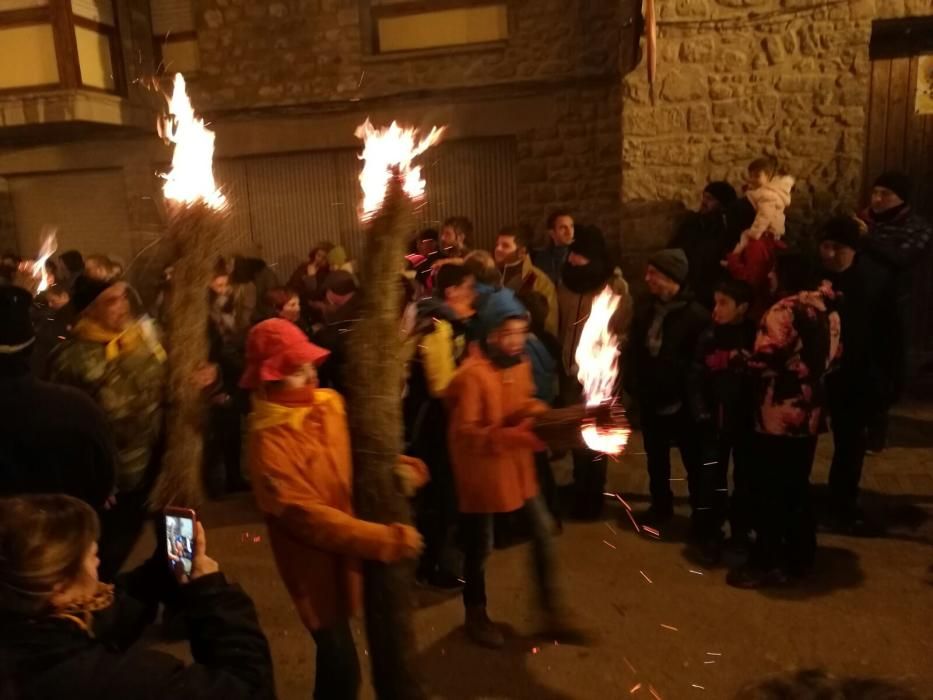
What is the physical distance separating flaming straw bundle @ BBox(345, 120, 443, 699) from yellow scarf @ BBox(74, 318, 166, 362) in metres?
1.86

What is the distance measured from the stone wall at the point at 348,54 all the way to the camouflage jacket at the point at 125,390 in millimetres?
7004

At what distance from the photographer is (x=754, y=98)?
7.48 metres

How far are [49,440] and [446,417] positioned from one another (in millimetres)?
2063

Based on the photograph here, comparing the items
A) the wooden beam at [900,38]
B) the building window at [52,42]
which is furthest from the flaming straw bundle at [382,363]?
the building window at [52,42]

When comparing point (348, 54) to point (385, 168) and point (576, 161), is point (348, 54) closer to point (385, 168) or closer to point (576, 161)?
point (576, 161)

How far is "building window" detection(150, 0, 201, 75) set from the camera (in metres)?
10.8

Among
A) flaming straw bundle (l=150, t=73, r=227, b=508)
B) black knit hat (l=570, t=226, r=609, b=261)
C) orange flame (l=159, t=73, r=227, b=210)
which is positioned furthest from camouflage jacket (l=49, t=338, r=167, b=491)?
black knit hat (l=570, t=226, r=609, b=261)

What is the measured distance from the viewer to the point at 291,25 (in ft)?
33.4

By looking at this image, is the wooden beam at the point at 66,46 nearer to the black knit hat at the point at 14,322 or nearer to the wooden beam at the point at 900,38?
the black knit hat at the point at 14,322

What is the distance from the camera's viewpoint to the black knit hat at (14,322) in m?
3.02

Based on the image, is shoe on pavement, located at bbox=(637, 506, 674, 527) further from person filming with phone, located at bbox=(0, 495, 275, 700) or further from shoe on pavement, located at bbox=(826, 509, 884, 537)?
person filming with phone, located at bbox=(0, 495, 275, 700)

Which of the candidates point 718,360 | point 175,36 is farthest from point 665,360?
point 175,36

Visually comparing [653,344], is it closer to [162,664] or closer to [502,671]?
[502,671]

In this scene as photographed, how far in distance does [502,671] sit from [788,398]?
2157mm
